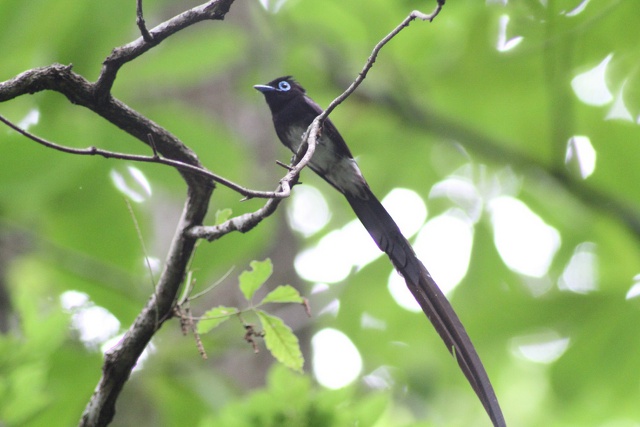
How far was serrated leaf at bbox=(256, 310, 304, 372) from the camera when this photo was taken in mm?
1714

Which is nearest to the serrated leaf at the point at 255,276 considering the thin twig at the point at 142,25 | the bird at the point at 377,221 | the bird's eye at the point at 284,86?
the bird at the point at 377,221

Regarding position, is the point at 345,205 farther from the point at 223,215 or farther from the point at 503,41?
the point at 223,215

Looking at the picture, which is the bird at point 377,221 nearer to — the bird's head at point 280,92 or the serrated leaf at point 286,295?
the bird's head at point 280,92

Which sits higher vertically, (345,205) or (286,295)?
(345,205)

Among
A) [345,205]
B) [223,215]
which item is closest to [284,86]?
[223,215]

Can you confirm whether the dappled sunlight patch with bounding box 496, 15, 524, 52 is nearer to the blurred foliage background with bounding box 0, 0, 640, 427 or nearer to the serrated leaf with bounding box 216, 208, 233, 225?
the blurred foliage background with bounding box 0, 0, 640, 427

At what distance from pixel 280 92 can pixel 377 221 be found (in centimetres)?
67

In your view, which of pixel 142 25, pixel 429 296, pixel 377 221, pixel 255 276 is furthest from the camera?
pixel 377 221

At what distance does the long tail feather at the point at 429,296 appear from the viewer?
5.41 feet

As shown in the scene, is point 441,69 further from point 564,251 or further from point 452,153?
point 564,251

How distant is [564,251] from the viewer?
3.59 m

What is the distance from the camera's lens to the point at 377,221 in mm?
2070

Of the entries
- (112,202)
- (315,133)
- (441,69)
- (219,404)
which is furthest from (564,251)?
(315,133)

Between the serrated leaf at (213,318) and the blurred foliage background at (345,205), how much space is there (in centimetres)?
32
